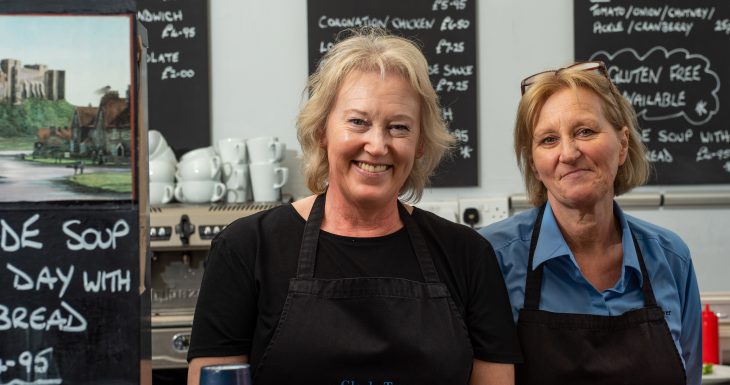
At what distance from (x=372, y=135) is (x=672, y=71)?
2213 mm

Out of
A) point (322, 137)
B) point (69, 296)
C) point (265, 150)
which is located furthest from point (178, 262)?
point (69, 296)

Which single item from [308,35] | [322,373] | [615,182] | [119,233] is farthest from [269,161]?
[119,233]

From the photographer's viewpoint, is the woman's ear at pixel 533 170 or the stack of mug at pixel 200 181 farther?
the stack of mug at pixel 200 181

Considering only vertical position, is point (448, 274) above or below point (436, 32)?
below

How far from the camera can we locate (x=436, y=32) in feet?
11.5

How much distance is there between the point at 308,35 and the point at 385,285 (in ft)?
6.39

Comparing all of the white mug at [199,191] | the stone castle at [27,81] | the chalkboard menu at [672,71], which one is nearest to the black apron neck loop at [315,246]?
the stone castle at [27,81]

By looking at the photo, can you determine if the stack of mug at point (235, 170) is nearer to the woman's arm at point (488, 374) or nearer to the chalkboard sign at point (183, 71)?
the chalkboard sign at point (183, 71)

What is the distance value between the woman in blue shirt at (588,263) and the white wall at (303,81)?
1.47m

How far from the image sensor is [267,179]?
128 inches

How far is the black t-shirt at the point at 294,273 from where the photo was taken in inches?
65.1

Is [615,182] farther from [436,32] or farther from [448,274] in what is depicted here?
[436,32]

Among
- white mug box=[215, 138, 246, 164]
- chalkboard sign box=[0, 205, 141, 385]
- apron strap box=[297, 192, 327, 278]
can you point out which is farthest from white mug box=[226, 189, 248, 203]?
chalkboard sign box=[0, 205, 141, 385]

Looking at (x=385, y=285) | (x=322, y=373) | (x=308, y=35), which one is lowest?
(x=322, y=373)
